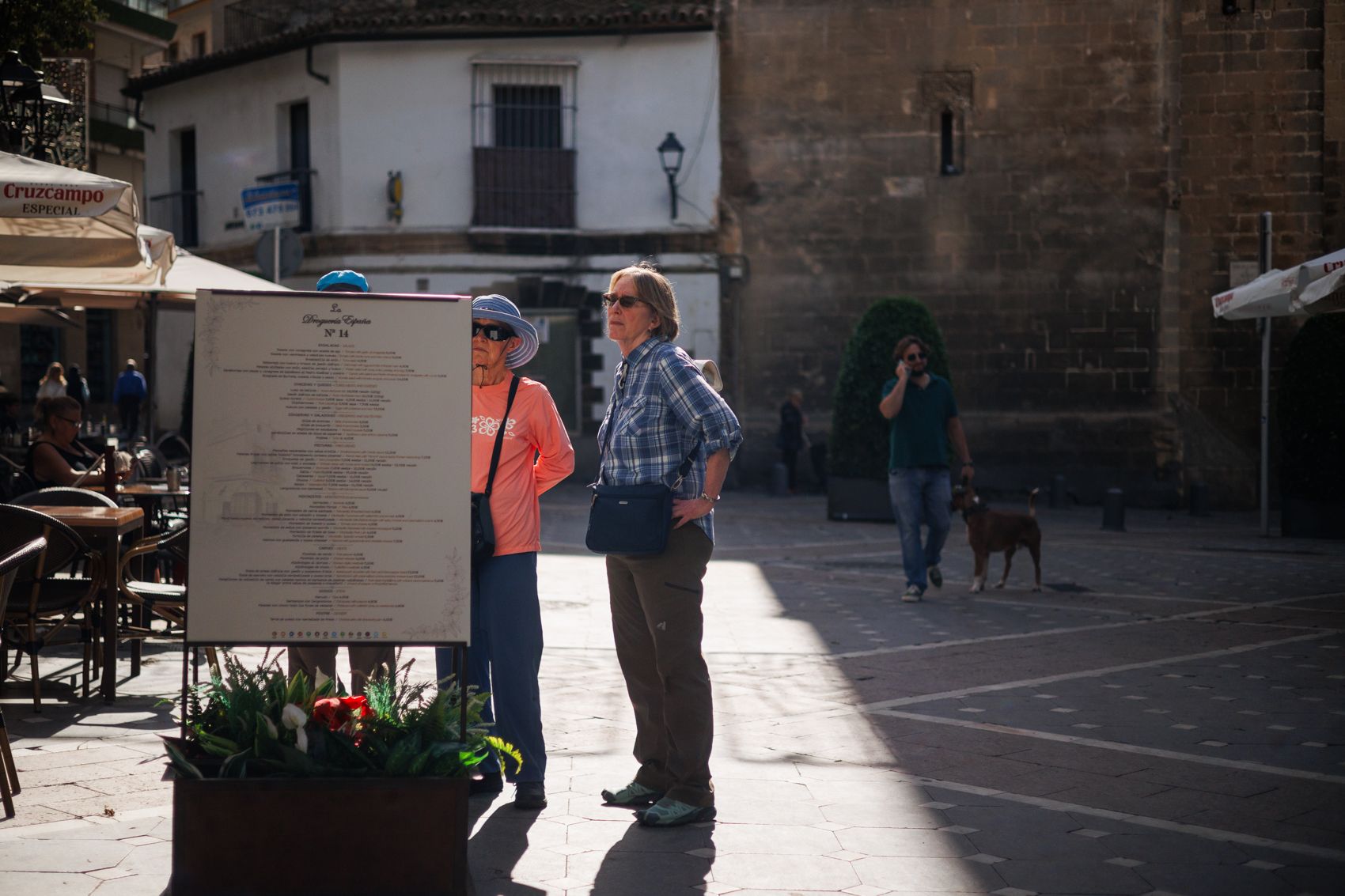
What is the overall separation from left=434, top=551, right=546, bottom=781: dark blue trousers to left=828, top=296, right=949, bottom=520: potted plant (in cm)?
1212

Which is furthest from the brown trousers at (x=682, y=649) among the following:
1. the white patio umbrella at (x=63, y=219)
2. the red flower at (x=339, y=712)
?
the white patio umbrella at (x=63, y=219)

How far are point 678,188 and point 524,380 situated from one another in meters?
18.2

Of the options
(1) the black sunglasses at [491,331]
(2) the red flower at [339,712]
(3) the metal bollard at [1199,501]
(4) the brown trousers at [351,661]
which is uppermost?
(1) the black sunglasses at [491,331]

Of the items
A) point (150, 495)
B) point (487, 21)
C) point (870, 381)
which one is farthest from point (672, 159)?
point (150, 495)

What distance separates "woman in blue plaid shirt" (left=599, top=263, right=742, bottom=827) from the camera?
4855 mm

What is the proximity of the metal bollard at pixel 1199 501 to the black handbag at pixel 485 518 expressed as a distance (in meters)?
16.9

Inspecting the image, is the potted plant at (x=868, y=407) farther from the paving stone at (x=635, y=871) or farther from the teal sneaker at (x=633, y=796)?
the paving stone at (x=635, y=871)

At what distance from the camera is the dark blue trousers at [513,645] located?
199 inches

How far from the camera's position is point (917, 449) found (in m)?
10.4

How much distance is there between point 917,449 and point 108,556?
5.71 m

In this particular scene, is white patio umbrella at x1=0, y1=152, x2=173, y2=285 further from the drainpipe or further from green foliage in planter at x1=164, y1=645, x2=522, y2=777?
the drainpipe

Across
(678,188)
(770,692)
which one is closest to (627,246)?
A: (678,188)

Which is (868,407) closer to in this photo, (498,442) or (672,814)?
(498,442)

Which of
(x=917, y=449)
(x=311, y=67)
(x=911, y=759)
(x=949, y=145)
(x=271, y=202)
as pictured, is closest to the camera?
(x=911, y=759)
